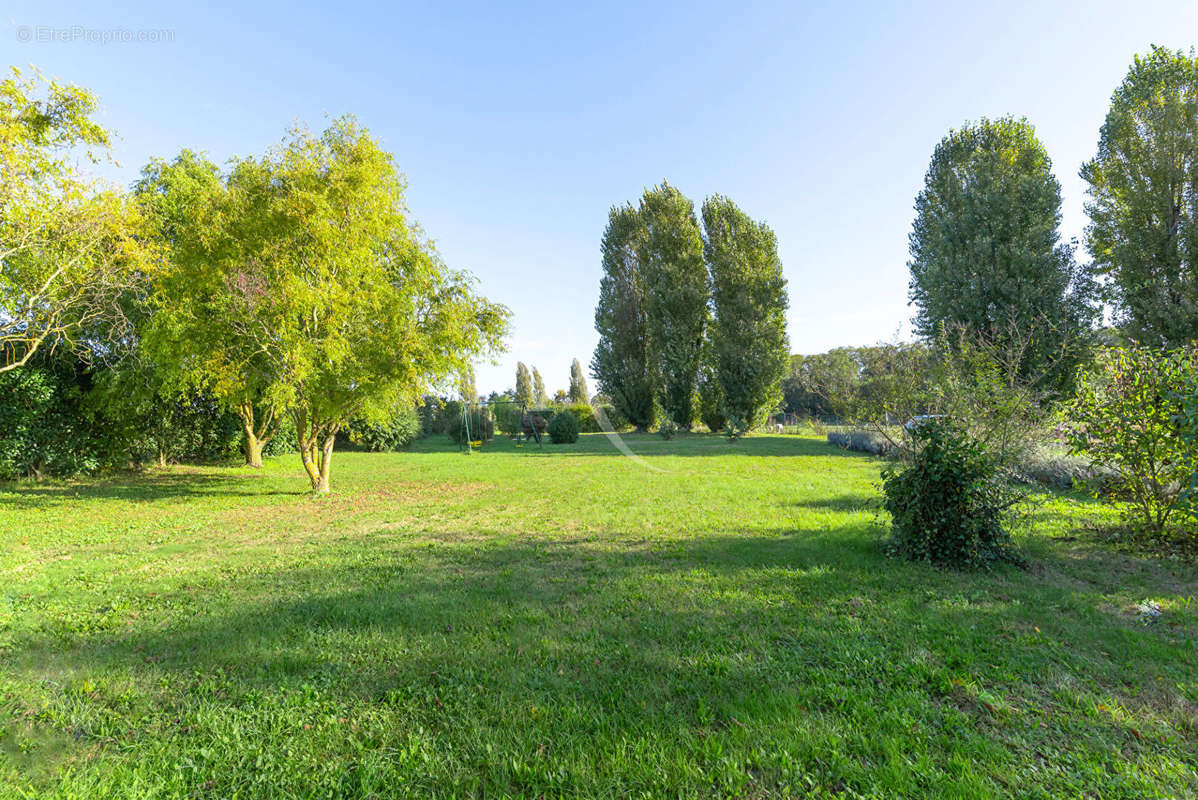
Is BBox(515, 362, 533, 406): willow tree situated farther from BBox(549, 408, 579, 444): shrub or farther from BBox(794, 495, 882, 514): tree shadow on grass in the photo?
BBox(794, 495, 882, 514): tree shadow on grass

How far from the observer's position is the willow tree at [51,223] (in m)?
7.92

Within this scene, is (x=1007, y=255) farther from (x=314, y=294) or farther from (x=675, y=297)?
(x=314, y=294)

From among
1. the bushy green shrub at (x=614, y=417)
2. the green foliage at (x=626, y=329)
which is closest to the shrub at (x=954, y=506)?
the green foliage at (x=626, y=329)

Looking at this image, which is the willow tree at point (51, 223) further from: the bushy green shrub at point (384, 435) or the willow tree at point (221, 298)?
the bushy green shrub at point (384, 435)

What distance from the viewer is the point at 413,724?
102 inches

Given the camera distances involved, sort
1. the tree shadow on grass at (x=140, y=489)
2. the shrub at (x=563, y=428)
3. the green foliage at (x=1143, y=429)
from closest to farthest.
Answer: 1. the green foliage at (x=1143, y=429)
2. the tree shadow on grass at (x=140, y=489)
3. the shrub at (x=563, y=428)

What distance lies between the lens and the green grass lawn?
2215mm

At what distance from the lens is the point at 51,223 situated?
8305mm

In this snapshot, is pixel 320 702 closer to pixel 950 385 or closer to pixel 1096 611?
pixel 1096 611

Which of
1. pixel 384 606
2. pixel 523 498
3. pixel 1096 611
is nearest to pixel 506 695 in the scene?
pixel 384 606

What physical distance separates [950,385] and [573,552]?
5.39 metres

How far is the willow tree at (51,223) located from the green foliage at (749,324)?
84.1 feet

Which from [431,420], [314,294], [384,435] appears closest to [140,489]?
[314,294]

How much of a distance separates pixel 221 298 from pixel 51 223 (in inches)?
102
